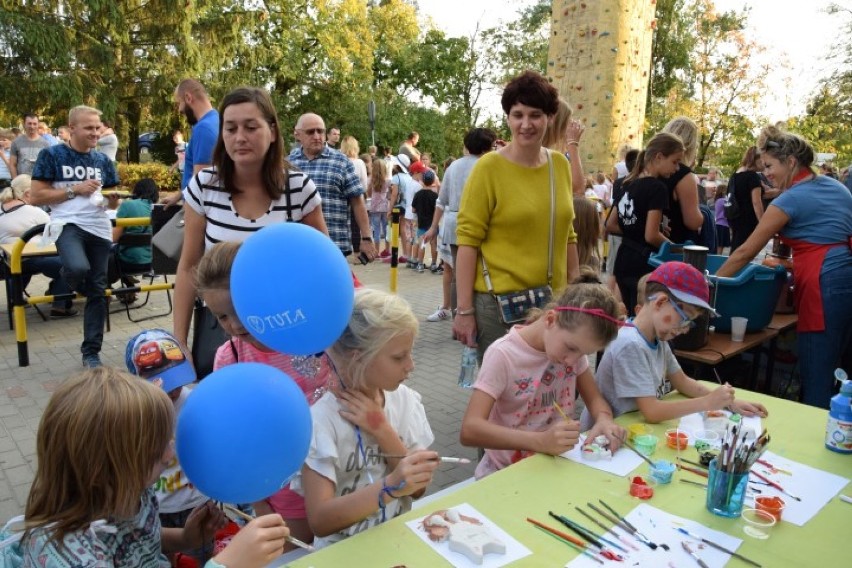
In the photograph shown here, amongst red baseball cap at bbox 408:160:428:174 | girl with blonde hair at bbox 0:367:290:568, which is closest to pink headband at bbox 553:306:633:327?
girl with blonde hair at bbox 0:367:290:568

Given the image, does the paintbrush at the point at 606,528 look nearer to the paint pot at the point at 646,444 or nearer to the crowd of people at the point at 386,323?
the crowd of people at the point at 386,323

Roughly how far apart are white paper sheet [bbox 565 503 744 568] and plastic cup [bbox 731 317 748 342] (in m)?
2.20

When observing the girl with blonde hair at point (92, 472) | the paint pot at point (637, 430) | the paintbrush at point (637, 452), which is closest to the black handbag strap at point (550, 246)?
the paint pot at point (637, 430)

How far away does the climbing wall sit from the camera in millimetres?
6547

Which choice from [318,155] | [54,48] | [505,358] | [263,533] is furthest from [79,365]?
[54,48]

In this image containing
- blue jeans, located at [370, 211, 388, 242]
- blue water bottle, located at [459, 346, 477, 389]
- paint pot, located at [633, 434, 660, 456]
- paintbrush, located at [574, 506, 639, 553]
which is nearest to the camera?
paintbrush, located at [574, 506, 639, 553]

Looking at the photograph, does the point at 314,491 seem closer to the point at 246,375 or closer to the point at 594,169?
the point at 246,375

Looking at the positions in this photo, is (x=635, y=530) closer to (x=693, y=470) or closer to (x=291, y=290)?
(x=693, y=470)

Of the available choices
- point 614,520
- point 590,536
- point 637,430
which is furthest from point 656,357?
point 590,536

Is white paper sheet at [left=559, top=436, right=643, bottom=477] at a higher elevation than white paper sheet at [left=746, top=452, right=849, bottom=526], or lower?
higher

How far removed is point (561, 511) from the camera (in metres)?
1.65

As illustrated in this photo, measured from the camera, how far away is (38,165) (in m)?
4.52

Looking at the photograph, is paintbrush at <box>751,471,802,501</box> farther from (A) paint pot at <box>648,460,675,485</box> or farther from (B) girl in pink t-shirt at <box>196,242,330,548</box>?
(B) girl in pink t-shirt at <box>196,242,330,548</box>

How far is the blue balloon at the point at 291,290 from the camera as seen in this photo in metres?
1.54
